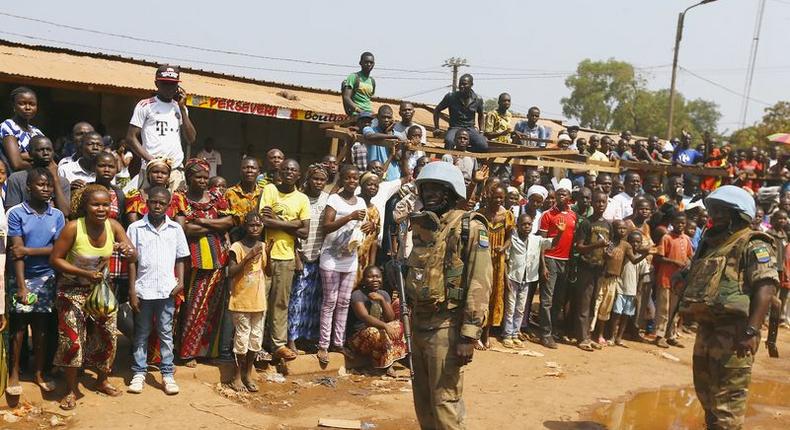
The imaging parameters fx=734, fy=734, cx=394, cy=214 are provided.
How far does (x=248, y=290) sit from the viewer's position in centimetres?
638

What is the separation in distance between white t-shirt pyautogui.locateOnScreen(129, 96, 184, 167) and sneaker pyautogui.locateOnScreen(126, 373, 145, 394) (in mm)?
1975

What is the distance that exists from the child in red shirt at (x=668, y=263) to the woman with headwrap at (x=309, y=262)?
5.05 metres

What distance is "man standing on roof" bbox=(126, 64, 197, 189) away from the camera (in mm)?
6715

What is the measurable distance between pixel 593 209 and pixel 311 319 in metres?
3.94

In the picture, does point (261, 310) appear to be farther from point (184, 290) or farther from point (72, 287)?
point (72, 287)

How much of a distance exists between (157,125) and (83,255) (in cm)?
176

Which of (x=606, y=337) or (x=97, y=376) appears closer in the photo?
(x=97, y=376)

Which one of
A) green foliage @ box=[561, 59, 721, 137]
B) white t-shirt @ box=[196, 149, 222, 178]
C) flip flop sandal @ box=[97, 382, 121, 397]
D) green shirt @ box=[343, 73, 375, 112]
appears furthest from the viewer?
green foliage @ box=[561, 59, 721, 137]

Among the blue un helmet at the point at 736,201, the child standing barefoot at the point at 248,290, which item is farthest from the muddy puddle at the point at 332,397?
the blue un helmet at the point at 736,201

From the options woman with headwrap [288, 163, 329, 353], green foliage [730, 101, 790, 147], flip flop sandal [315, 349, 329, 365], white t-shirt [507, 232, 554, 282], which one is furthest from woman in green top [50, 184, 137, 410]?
green foliage [730, 101, 790, 147]

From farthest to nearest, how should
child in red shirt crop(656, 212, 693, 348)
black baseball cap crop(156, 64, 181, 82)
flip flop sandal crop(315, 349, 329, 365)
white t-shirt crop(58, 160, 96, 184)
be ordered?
child in red shirt crop(656, 212, 693, 348)
flip flop sandal crop(315, 349, 329, 365)
black baseball cap crop(156, 64, 181, 82)
white t-shirt crop(58, 160, 96, 184)

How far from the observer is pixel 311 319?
7504 mm

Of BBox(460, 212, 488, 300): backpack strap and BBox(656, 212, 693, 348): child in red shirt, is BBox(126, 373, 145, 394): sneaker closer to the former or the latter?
BBox(460, 212, 488, 300): backpack strap

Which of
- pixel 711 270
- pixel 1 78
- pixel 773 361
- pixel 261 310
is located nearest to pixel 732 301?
pixel 711 270
